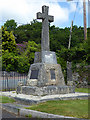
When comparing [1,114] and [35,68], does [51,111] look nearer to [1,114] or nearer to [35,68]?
[1,114]

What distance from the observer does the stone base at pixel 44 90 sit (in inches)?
353

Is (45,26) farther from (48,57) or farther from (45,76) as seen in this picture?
(45,76)

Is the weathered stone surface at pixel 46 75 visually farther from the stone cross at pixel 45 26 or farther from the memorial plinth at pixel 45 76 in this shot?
the stone cross at pixel 45 26

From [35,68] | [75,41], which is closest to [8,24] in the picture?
[75,41]

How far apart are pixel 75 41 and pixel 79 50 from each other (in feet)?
46.7

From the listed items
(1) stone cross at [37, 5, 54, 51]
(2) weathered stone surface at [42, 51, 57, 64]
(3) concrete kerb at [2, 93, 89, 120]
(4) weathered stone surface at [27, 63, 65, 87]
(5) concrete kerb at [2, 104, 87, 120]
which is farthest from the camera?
(1) stone cross at [37, 5, 54, 51]

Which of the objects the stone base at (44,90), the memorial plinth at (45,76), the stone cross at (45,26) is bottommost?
the stone base at (44,90)

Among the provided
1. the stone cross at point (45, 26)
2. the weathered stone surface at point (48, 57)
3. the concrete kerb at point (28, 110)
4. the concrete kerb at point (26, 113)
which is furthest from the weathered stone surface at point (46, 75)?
the concrete kerb at point (26, 113)

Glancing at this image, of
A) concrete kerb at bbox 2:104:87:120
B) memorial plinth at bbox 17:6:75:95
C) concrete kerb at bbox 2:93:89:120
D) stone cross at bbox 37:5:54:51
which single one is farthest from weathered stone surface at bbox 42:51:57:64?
concrete kerb at bbox 2:104:87:120

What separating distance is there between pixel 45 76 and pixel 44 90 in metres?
0.81

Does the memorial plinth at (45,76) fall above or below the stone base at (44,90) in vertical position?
above

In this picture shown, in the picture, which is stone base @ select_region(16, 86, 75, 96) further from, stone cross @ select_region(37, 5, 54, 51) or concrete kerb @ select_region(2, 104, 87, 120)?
stone cross @ select_region(37, 5, 54, 51)

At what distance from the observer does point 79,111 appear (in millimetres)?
6367

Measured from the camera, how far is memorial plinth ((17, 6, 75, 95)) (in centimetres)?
932
